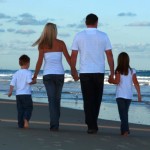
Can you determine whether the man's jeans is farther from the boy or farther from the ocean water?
the ocean water

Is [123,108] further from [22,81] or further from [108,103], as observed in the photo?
[108,103]

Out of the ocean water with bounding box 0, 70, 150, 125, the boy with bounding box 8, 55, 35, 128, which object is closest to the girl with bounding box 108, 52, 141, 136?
the boy with bounding box 8, 55, 35, 128

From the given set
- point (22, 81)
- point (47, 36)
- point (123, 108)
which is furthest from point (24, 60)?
point (123, 108)

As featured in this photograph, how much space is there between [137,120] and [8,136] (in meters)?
7.20

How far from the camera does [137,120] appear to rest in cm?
1482

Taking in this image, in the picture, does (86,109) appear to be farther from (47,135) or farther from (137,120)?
(137,120)

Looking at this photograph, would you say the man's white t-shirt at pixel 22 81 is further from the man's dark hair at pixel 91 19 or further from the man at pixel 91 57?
the man's dark hair at pixel 91 19

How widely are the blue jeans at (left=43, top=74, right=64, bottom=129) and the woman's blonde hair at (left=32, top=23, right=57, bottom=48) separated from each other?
493 mm

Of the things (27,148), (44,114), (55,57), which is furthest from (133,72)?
(44,114)

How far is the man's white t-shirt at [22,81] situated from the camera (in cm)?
953

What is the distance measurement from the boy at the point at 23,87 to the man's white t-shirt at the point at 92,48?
3.93ft

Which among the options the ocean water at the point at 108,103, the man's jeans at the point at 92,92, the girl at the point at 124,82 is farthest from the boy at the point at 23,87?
the ocean water at the point at 108,103

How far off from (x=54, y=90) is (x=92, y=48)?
3.10 feet

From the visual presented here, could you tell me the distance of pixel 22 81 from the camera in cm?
955
